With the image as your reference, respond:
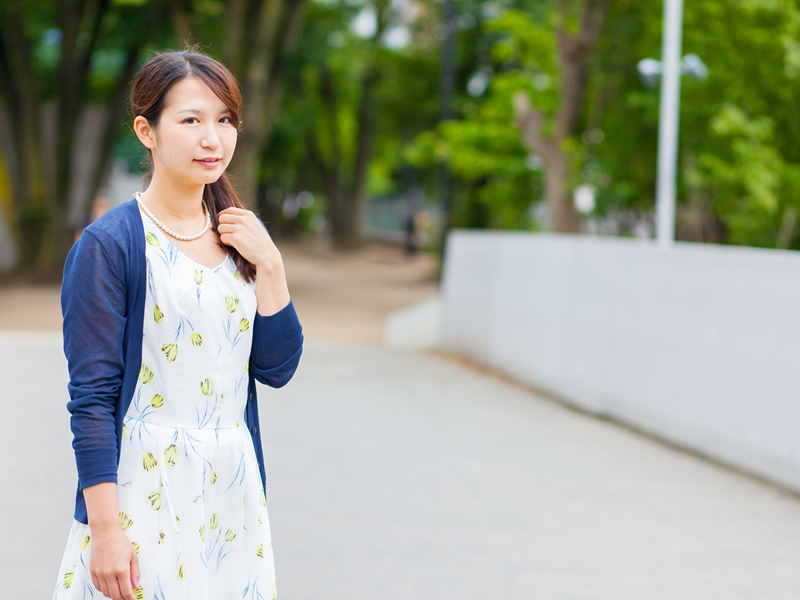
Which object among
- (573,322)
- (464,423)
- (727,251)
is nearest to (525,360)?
(573,322)

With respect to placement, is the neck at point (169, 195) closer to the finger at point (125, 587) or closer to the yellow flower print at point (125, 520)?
Result: the yellow flower print at point (125, 520)

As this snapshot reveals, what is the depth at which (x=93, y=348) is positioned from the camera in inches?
85.3

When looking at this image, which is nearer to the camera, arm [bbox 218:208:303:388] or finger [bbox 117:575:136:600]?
finger [bbox 117:575:136:600]

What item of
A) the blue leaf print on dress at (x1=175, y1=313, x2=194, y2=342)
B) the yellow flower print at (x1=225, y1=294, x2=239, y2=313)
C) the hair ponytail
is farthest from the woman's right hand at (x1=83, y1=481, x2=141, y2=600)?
the hair ponytail

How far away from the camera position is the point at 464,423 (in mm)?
8758

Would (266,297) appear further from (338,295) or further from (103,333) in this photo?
(338,295)

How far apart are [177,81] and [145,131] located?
0.45ft

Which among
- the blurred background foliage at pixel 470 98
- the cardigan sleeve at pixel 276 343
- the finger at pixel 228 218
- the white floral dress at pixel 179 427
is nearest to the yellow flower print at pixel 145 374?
the white floral dress at pixel 179 427

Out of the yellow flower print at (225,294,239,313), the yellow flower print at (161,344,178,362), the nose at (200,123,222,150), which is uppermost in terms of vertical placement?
the nose at (200,123,222,150)

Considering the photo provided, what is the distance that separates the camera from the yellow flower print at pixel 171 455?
7.52 feet

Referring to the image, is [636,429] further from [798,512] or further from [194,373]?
[194,373]

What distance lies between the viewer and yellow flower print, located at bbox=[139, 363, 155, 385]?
2.28 m

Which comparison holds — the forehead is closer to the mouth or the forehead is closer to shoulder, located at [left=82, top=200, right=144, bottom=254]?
the mouth

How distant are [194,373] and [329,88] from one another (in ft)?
131
